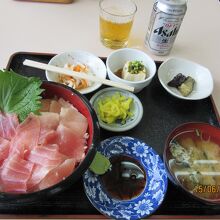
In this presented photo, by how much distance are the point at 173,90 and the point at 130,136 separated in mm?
290

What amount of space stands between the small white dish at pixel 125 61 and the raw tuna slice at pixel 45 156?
0.41 meters

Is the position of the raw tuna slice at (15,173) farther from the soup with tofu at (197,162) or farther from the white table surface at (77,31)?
the white table surface at (77,31)

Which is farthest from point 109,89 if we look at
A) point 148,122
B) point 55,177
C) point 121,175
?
point 55,177

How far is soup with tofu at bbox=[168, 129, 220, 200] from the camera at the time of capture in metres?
0.81

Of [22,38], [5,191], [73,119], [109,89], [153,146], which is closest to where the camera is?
[5,191]

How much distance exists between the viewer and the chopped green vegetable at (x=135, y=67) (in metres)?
1.05

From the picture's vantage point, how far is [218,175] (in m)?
0.85

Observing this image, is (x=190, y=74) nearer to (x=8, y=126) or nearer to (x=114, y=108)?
(x=114, y=108)

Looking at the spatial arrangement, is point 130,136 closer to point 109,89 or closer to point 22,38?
point 109,89

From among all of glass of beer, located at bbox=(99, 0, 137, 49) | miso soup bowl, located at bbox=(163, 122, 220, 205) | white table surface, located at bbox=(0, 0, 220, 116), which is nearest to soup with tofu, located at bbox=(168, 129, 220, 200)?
miso soup bowl, located at bbox=(163, 122, 220, 205)

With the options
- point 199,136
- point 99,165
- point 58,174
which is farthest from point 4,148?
point 199,136

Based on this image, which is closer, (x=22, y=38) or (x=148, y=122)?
(x=148, y=122)

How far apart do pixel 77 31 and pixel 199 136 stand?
74 cm

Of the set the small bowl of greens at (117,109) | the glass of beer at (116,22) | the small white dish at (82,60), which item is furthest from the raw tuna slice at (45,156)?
the glass of beer at (116,22)
